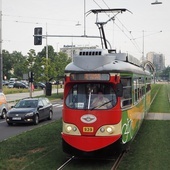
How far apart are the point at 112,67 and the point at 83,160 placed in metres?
2.77

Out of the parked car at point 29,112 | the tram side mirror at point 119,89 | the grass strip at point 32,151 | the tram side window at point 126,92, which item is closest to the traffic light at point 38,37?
the parked car at point 29,112

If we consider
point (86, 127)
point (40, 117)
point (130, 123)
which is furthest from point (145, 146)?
point (40, 117)

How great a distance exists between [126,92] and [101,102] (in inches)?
49.0

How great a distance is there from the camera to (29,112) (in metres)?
20.4

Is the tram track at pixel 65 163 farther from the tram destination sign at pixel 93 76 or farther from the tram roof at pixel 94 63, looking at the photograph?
the tram roof at pixel 94 63

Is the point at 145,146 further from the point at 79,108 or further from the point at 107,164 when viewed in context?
the point at 79,108

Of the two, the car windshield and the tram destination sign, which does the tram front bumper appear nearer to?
the tram destination sign

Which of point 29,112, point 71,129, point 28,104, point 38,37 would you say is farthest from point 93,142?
point 38,37

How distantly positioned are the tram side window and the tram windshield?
18.8 inches

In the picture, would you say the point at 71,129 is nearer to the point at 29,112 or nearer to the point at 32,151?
the point at 32,151

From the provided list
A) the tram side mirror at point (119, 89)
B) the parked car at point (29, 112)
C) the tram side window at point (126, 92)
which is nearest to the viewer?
the tram side mirror at point (119, 89)

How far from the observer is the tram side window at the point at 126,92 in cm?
1077

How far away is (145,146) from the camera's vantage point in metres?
13.1

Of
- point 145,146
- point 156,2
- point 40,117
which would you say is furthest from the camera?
point 156,2
